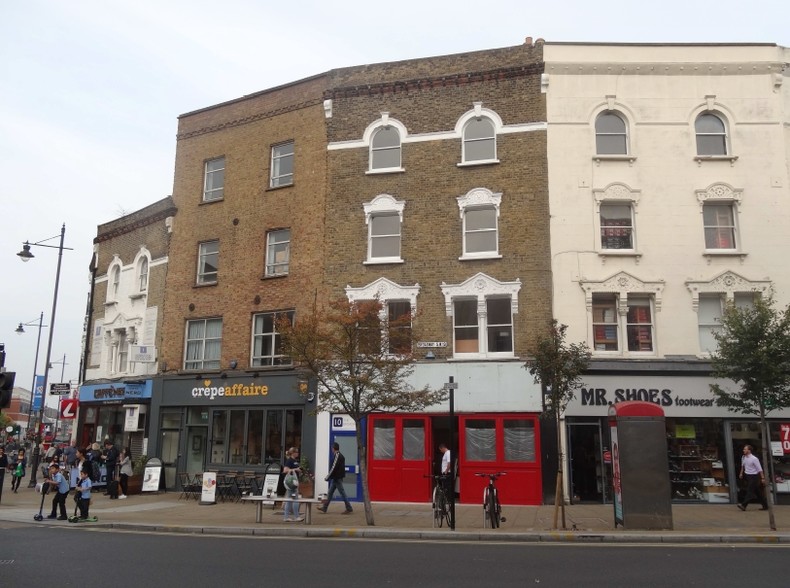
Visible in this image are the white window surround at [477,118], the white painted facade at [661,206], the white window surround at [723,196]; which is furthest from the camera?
the white window surround at [477,118]

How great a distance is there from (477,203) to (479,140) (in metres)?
2.28

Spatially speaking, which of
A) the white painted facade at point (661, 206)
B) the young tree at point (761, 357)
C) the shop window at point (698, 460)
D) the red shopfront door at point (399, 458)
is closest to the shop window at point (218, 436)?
the red shopfront door at point (399, 458)

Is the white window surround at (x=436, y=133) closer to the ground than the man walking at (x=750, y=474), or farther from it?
farther from it

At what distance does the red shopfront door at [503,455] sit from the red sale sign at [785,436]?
686 cm

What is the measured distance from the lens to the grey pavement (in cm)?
1326

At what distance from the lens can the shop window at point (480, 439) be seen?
1980 centimetres

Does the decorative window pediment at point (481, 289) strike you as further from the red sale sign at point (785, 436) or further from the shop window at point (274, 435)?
the red sale sign at point (785, 436)

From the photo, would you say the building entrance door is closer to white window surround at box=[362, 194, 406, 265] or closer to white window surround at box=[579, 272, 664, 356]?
white window surround at box=[362, 194, 406, 265]

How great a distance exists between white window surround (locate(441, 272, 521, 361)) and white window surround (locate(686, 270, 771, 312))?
517cm

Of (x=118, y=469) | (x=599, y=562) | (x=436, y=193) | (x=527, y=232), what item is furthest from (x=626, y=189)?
(x=118, y=469)

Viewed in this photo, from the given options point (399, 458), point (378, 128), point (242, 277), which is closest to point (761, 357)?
point (399, 458)

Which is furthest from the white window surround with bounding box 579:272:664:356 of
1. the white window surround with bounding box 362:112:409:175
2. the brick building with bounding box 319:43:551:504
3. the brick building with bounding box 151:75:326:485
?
the brick building with bounding box 151:75:326:485

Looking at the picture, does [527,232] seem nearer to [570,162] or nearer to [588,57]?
[570,162]

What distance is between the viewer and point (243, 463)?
22484 mm
